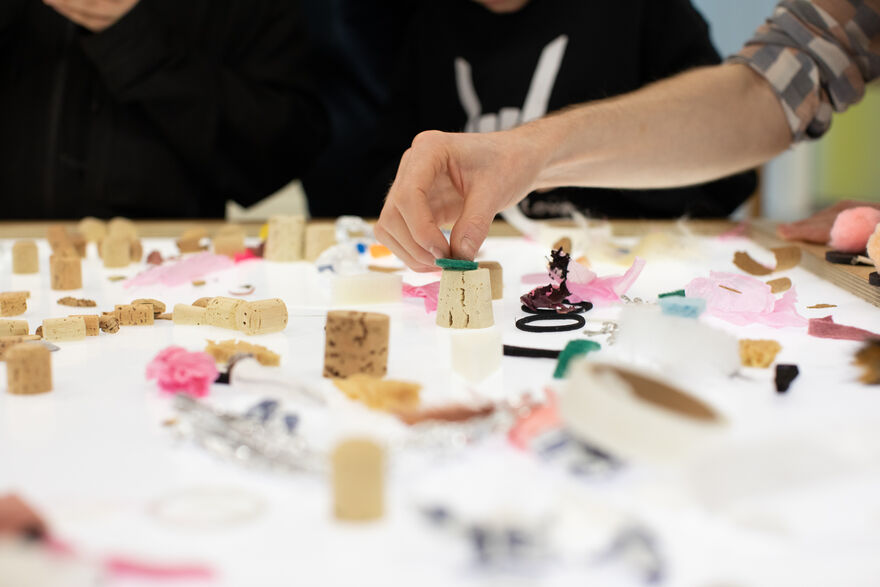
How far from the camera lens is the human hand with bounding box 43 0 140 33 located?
6.64 ft

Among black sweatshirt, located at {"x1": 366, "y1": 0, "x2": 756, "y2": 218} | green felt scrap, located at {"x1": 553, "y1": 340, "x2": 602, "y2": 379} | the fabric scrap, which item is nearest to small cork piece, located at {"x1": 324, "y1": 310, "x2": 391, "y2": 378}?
green felt scrap, located at {"x1": 553, "y1": 340, "x2": 602, "y2": 379}

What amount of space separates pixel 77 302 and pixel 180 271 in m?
0.20

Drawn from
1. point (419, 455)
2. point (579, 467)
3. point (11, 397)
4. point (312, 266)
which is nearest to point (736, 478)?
point (579, 467)

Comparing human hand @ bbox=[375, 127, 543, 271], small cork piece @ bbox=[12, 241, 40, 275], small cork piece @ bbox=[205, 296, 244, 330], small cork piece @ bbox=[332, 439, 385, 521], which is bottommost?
small cork piece @ bbox=[12, 241, 40, 275]

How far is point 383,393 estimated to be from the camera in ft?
2.63

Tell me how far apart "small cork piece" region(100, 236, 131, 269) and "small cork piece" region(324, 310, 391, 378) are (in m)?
0.80

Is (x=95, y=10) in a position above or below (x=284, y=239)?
above

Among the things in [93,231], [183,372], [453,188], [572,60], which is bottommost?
[93,231]

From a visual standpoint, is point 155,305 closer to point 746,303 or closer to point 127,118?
point 746,303

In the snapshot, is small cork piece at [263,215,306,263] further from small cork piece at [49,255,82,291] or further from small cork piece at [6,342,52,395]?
small cork piece at [6,342,52,395]

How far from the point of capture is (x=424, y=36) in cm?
244

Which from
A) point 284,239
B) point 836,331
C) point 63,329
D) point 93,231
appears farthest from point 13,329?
point 836,331

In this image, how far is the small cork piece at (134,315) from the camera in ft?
3.65

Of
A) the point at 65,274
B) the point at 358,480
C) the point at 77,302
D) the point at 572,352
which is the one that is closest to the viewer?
the point at 358,480
